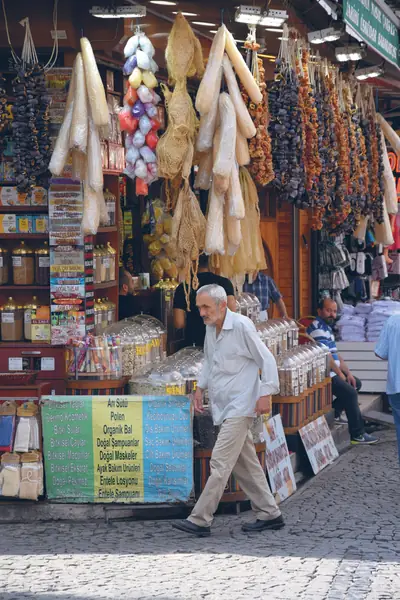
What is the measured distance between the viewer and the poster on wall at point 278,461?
Result: 398 inches

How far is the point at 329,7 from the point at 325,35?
0.87 m

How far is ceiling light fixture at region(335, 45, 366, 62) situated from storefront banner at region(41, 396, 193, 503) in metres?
4.73

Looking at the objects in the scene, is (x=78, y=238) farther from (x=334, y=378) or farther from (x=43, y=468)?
(x=334, y=378)

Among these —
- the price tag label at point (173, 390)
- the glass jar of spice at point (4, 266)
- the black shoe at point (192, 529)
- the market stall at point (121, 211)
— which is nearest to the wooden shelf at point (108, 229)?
the market stall at point (121, 211)

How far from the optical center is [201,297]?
8898mm

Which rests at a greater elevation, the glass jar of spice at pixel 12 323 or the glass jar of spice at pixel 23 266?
the glass jar of spice at pixel 23 266

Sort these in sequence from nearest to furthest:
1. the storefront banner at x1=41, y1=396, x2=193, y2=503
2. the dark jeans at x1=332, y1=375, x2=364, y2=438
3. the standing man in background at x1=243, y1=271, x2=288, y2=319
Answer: the storefront banner at x1=41, y1=396, x2=193, y2=503
the dark jeans at x1=332, y1=375, x2=364, y2=438
the standing man in background at x1=243, y1=271, x2=288, y2=319

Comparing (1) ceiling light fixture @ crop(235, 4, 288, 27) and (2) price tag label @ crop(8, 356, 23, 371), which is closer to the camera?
(1) ceiling light fixture @ crop(235, 4, 288, 27)

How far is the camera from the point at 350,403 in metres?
13.4

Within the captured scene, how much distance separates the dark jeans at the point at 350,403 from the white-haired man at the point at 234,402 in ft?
14.5

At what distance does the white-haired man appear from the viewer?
28.9 ft

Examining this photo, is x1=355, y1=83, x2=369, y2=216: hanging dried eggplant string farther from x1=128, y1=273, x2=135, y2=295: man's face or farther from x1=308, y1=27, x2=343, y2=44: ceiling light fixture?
x1=128, y1=273, x2=135, y2=295: man's face

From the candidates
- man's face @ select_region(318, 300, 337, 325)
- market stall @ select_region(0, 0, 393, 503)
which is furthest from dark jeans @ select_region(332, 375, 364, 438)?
market stall @ select_region(0, 0, 393, 503)

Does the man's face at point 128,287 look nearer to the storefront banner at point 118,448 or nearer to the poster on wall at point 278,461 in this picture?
the poster on wall at point 278,461
